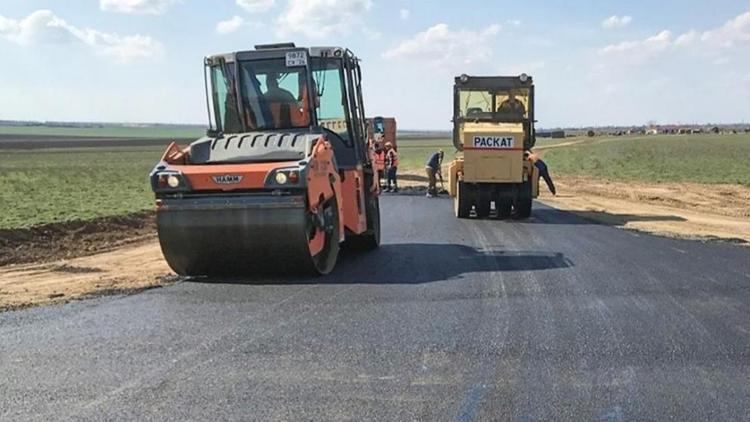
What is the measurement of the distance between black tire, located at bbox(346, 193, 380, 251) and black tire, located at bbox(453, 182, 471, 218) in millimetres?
5204

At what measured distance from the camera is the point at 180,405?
4840mm

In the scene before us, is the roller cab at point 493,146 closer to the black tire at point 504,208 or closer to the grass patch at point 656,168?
the black tire at point 504,208

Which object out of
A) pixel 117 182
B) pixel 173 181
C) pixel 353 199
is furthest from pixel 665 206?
pixel 117 182

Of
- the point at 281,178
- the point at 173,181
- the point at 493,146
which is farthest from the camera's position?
the point at 493,146

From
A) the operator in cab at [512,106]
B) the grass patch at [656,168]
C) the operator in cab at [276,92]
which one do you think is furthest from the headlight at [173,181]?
the grass patch at [656,168]

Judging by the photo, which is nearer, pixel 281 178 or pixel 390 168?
pixel 281 178

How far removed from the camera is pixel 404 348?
603cm

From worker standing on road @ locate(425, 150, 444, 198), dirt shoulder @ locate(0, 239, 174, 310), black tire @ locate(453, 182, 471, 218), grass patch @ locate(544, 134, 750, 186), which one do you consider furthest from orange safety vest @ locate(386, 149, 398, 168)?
dirt shoulder @ locate(0, 239, 174, 310)

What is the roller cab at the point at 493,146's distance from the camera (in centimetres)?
1617

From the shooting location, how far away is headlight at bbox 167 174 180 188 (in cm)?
859

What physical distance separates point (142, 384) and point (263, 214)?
11.1 ft

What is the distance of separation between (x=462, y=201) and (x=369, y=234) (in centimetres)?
568

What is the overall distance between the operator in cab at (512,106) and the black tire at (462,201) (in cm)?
185

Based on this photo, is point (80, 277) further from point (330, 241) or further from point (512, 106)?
point (512, 106)
